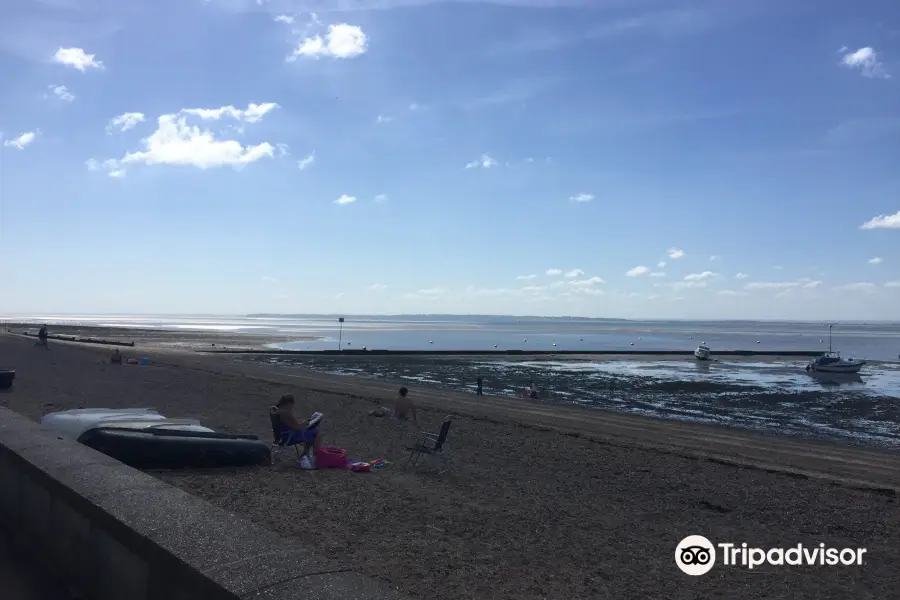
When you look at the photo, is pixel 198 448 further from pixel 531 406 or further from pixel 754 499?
pixel 531 406

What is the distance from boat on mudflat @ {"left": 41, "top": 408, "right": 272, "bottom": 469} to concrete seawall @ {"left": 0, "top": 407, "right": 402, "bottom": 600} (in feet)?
12.5

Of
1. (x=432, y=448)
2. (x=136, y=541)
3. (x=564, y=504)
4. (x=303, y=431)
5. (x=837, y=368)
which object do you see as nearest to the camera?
(x=136, y=541)

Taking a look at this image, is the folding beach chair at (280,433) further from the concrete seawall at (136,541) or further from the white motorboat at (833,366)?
the white motorboat at (833,366)

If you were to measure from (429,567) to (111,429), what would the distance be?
5.63 metres

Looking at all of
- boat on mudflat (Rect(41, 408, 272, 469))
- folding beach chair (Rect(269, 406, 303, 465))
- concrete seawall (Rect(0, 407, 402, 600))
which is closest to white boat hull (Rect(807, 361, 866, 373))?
folding beach chair (Rect(269, 406, 303, 465))

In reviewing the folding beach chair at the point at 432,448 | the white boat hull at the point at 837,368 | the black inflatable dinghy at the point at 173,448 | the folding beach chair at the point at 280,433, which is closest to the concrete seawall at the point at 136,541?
the black inflatable dinghy at the point at 173,448

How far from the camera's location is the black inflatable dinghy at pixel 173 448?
29.9 feet

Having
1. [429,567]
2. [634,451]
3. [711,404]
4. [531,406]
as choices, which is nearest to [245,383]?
[531,406]

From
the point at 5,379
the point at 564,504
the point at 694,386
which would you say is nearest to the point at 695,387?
the point at 694,386

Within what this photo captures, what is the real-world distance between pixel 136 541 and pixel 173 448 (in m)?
6.40

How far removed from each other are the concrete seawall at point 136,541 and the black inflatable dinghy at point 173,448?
3772mm

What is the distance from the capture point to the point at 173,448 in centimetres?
948

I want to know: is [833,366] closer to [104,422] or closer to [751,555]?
[751,555]

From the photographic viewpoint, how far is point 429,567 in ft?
20.1
